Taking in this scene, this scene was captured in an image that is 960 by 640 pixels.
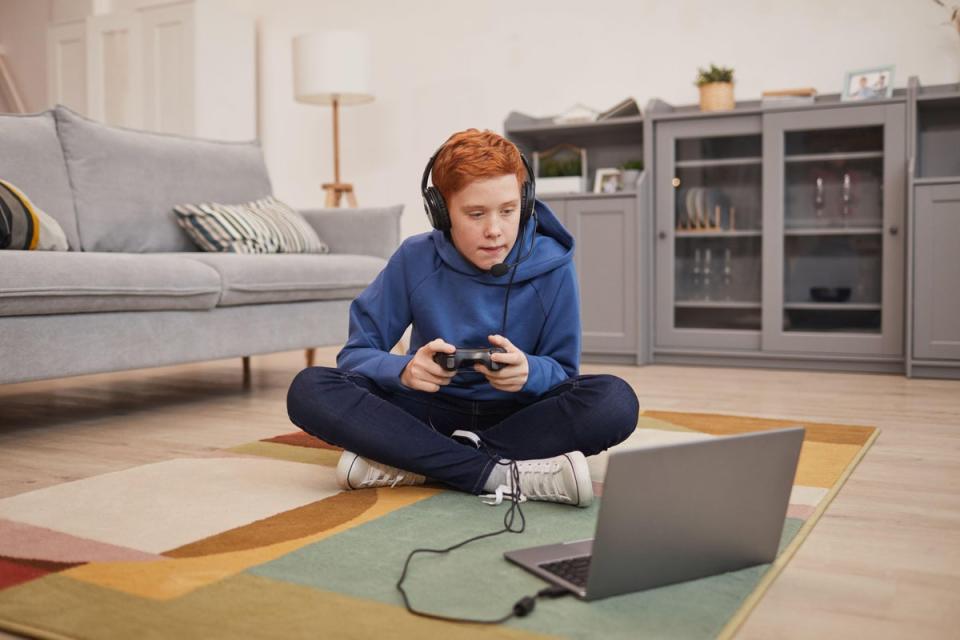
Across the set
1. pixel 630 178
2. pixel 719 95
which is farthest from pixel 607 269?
pixel 719 95

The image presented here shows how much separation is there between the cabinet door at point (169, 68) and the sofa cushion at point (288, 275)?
7.18ft

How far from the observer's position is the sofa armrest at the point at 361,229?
11.2 ft

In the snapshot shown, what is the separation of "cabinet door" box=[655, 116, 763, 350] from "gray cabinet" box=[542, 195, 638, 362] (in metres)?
0.14

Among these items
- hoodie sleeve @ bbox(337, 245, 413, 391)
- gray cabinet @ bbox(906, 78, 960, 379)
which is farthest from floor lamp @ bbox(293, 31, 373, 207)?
hoodie sleeve @ bbox(337, 245, 413, 391)

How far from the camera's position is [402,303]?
5.59ft

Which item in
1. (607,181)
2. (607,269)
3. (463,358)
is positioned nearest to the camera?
(463,358)

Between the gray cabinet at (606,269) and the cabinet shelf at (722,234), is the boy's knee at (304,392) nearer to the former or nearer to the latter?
the gray cabinet at (606,269)

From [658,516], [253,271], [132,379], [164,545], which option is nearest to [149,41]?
[132,379]

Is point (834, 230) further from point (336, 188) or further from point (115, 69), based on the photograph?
point (115, 69)

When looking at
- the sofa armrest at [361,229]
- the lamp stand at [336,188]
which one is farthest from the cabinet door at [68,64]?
the sofa armrest at [361,229]

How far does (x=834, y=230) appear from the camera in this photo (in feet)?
11.8

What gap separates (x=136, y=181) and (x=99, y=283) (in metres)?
0.90

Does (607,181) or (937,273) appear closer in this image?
(937,273)

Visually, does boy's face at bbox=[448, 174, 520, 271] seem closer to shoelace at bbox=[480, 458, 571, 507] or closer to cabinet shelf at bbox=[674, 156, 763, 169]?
shoelace at bbox=[480, 458, 571, 507]
